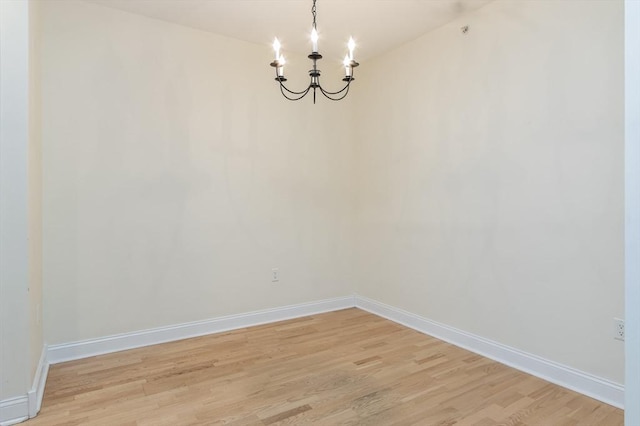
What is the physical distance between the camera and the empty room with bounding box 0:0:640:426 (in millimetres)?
2215

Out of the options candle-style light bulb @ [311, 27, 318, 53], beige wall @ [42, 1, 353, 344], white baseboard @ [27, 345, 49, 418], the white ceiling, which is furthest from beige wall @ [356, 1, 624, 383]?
white baseboard @ [27, 345, 49, 418]

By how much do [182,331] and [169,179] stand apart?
142 centimetres

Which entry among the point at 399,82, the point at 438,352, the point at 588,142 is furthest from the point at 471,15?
the point at 438,352

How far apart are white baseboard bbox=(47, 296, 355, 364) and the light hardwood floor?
0.32ft

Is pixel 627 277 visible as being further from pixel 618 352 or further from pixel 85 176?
pixel 85 176

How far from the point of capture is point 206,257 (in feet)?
11.5

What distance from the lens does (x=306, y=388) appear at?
2469 mm

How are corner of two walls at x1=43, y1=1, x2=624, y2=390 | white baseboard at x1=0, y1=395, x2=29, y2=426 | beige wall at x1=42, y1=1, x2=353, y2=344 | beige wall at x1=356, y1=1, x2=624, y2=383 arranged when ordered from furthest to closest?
beige wall at x1=42, y1=1, x2=353, y2=344 < corner of two walls at x1=43, y1=1, x2=624, y2=390 < beige wall at x1=356, y1=1, x2=624, y2=383 < white baseboard at x1=0, y1=395, x2=29, y2=426

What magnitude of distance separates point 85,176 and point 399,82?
3085 mm

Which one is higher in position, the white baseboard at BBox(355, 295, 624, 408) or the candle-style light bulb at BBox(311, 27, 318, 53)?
the candle-style light bulb at BBox(311, 27, 318, 53)

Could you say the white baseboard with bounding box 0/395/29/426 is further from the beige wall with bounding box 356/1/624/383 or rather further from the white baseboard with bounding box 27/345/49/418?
the beige wall with bounding box 356/1/624/383

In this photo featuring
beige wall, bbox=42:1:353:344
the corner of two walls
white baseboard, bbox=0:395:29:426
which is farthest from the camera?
beige wall, bbox=42:1:353:344

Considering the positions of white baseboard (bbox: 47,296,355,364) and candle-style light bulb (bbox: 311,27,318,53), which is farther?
white baseboard (bbox: 47,296,355,364)

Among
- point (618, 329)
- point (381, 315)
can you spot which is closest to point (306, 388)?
point (381, 315)
